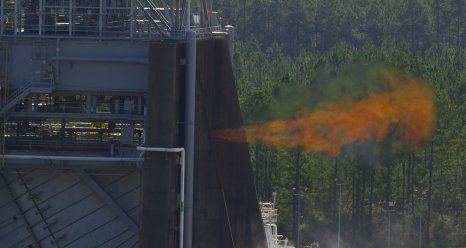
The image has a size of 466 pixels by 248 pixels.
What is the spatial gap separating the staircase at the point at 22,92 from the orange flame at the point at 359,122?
327cm

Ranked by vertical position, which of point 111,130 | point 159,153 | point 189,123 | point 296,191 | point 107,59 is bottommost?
point 296,191

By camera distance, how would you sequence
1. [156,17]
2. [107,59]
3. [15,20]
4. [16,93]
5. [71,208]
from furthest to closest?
1. [156,17]
2. [71,208]
3. [15,20]
4. [16,93]
5. [107,59]

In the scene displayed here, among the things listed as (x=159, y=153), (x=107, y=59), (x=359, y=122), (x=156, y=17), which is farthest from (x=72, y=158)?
(x=359, y=122)

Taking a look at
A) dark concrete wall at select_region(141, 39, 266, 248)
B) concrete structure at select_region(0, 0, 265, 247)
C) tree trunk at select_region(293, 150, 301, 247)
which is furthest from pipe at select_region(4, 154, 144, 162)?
tree trunk at select_region(293, 150, 301, 247)

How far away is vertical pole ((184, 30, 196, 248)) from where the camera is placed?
2264 centimetres

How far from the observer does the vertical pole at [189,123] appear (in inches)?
891

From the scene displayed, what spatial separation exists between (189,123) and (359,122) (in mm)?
28221

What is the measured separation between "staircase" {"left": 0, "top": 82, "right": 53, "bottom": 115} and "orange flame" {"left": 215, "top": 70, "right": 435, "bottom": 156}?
3269 mm

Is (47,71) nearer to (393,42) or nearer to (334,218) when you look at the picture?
(334,218)

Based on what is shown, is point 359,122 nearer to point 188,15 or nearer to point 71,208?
point 188,15

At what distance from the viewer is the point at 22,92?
907 inches

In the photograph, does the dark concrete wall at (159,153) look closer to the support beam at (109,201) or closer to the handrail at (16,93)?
the support beam at (109,201)

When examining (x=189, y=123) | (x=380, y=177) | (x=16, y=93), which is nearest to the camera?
(x=189, y=123)

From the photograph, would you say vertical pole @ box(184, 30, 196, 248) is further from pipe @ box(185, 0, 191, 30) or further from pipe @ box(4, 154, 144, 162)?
pipe @ box(4, 154, 144, 162)
